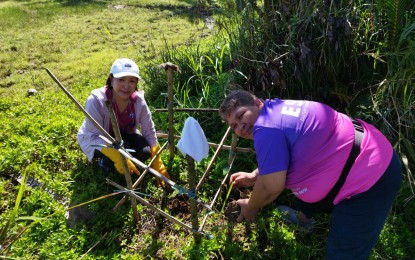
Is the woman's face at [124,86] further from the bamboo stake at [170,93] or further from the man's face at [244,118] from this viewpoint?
the man's face at [244,118]

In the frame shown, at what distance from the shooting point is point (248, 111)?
1.81 m

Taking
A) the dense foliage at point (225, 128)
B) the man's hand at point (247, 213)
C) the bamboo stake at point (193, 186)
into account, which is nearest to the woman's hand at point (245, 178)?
the man's hand at point (247, 213)

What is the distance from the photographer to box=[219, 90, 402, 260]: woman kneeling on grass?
172cm

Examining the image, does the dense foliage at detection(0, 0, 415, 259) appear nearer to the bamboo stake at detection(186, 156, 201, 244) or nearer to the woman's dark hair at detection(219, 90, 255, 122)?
the bamboo stake at detection(186, 156, 201, 244)

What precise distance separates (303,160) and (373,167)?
35 centimetres

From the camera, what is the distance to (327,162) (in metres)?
1.74

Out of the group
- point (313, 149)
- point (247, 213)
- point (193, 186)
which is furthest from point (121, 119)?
point (313, 149)

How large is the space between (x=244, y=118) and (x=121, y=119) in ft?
Answer: 4.48

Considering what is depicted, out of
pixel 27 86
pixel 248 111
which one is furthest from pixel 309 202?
pixel 27 86

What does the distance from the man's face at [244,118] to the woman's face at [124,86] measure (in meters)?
1.04

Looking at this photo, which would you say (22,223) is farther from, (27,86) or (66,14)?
(66,14)

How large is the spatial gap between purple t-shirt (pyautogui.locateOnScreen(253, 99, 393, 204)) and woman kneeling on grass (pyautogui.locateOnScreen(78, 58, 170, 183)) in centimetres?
122

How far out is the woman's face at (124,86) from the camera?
8.48 feet

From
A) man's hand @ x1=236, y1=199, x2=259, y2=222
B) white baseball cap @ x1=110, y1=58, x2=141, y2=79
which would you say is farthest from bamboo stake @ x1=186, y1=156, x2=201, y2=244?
white baseball cap @ x1=110, y1=58, x2=141, y2=79
